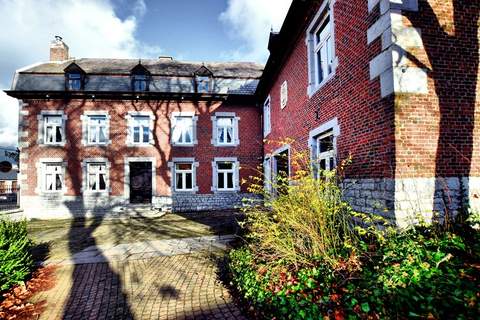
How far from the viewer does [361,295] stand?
8.31 ft

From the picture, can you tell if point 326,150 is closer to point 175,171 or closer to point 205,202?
point 205,202

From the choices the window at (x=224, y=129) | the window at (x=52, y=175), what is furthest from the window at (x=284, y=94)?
the window at (x=52, y=175)

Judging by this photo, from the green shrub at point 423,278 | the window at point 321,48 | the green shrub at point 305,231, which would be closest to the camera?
the green shrub at point 423,278

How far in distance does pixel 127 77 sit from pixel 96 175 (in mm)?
5985

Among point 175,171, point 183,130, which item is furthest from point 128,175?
point 183,130

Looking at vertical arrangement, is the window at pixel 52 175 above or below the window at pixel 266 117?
below

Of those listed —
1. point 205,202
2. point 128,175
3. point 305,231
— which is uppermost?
point 128,175

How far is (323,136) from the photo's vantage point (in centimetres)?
652

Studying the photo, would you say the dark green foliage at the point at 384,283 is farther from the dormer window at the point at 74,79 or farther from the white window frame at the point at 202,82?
the dormer window at the point at 74,79

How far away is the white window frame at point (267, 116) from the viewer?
466 inches

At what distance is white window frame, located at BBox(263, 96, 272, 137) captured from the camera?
1184cm

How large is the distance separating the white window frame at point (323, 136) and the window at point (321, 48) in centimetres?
118

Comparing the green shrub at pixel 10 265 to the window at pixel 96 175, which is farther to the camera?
the window at pixel 96 175

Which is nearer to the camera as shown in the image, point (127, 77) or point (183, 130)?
point (127, 77)
